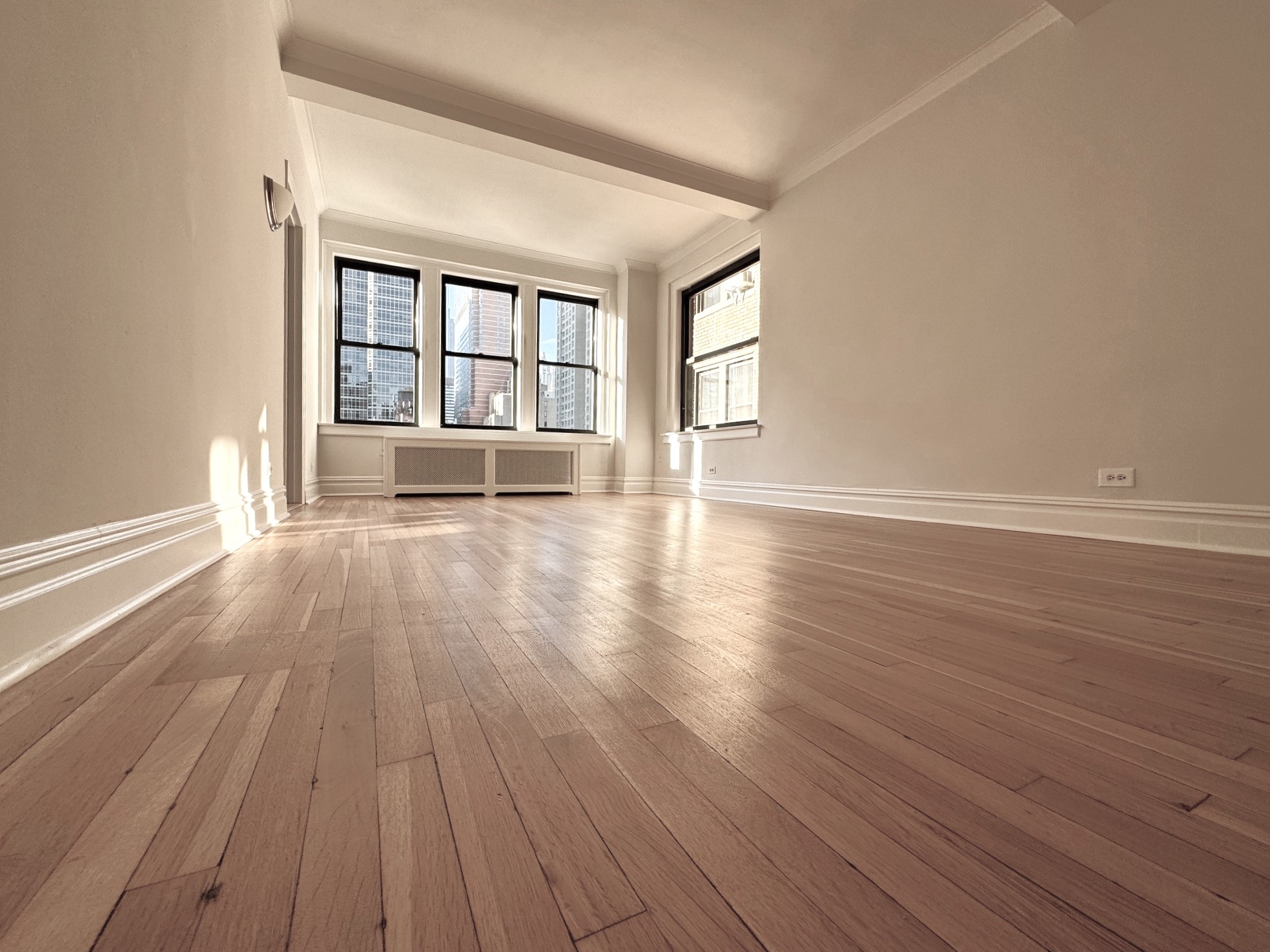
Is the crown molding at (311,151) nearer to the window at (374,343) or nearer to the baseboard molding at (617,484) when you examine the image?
the window at (374,343)

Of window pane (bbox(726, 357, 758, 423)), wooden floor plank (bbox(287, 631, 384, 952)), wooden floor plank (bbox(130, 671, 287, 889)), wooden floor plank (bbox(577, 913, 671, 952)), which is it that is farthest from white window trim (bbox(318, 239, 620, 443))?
wooden floor plank (bbox(577, 913, 671, 952))

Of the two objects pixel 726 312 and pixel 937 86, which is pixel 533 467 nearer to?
pixel 726 312

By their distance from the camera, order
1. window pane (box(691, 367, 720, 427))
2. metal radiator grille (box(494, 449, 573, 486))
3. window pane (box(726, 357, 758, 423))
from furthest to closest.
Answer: metal radiator grille (box(494, 449, 573, 486)), window pane (box(691, 367, 720, 427)), window pane (box(726, 357, 758, 423))

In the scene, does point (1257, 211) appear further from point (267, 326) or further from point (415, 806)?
point (267, 326)

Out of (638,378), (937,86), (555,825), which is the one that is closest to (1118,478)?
(937,86)

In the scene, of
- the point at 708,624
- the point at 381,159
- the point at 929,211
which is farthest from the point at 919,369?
the point at 381,159

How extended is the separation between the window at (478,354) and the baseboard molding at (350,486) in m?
0.98

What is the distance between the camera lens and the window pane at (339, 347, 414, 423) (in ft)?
19.3

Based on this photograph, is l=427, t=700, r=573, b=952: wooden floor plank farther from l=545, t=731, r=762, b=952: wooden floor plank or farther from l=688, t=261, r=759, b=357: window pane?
l=688, t=261, r=759, b=357: window pane

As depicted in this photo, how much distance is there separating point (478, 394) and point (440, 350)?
2.05ft

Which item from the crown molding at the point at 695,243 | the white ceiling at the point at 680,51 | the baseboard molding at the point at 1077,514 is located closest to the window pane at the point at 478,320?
the crown molding at the point at 695,243

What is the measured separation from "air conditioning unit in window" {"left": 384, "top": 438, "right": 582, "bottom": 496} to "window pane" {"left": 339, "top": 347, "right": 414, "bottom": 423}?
468mm

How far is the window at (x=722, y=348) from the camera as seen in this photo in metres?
5.57

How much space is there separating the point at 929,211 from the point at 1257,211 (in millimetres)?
1619
